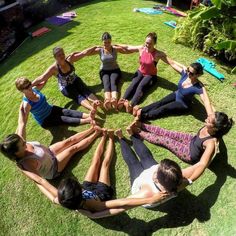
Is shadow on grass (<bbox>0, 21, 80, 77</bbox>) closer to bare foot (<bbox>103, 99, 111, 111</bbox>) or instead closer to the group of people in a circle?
the group of people in a circle

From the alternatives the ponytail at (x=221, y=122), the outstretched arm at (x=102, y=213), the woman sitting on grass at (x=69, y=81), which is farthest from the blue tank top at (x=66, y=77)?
the ponytail at (x=221, y=122)

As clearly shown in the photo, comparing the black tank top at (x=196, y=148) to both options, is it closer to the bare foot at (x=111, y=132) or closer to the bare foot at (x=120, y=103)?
the bare foot at (x=111, y=132)

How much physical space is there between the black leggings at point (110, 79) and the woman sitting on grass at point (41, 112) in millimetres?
1025

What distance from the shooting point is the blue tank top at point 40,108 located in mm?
6934

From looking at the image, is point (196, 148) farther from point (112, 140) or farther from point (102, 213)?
point (102, 213)

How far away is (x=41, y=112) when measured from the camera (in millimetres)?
7121

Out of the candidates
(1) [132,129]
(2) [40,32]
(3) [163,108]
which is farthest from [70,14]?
(1) [132,129]

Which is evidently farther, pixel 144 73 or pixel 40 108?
pixel 144 73

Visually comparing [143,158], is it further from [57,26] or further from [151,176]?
[57,26]

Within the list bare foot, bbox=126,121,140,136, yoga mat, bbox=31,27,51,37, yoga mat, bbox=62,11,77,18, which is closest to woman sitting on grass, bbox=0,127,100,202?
bare foot, bbox=126,121,140,136

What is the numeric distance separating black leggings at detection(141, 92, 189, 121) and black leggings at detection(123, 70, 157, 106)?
48cm

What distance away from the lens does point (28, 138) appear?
7.65 meters

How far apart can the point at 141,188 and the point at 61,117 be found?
9.88 feet

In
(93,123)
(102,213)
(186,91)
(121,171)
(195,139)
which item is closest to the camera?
(102,213)
